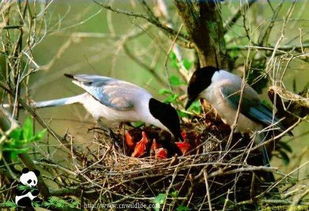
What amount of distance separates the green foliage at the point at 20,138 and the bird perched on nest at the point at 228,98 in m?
1.84

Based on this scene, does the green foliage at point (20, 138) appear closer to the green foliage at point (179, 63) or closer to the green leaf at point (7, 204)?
the green leaf at point (7, 204)

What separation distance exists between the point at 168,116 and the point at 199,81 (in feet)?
0.93

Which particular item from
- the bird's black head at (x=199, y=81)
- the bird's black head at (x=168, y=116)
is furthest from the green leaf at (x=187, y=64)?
the bird's black head at (x=168, y=116)

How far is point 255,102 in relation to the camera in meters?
4.82

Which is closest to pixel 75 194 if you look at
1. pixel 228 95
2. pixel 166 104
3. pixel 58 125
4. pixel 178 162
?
pixel 178 162

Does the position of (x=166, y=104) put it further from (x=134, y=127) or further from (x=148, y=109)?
(x=134, y=127)

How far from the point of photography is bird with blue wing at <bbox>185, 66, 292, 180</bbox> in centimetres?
473

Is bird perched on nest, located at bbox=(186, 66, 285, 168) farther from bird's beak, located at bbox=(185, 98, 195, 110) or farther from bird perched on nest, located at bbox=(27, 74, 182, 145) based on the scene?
bird perched on nest, located at bbox=(27, 74, 182, 145)

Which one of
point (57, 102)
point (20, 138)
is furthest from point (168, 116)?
point (20, 138)

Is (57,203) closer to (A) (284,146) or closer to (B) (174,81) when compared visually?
(B) (174,81)

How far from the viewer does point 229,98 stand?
4891mm

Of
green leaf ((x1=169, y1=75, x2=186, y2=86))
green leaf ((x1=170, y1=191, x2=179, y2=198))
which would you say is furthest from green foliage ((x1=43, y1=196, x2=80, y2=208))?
green leaf ((x1=169, y1=75, x2=186, y2=86))

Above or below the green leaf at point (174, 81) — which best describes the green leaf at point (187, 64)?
above

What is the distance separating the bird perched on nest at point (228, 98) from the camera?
4734 millimetres
